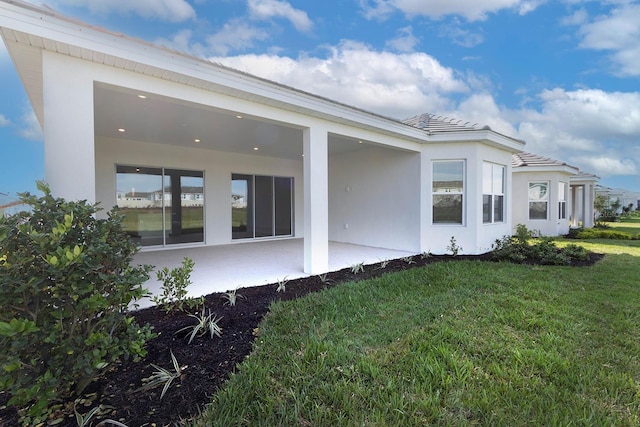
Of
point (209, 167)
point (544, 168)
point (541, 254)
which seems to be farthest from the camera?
point (544, 168)

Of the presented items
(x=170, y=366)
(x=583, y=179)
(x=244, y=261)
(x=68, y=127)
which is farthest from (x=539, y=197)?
(x=68, y=127)

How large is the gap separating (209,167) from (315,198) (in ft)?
18.6

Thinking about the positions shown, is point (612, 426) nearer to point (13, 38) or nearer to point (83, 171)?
point (83, 171)

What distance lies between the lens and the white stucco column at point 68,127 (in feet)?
11.2

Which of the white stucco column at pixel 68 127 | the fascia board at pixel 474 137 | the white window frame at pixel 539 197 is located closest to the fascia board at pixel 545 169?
the white window frame at pixel 539 197

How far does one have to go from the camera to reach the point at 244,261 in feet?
25.3

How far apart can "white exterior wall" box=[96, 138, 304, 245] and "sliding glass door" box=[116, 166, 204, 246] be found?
0.23 meters

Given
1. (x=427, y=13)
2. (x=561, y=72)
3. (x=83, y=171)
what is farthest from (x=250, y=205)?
(x=561, y=72)

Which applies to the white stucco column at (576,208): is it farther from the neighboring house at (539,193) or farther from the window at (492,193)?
the window at (492,193)

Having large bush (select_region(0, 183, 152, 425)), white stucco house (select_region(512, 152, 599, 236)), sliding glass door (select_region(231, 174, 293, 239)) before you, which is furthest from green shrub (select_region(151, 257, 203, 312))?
white stucco house (select_region(512, 152, 599, 236))

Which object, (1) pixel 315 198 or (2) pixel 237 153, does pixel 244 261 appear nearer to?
(1) pixel 315 198

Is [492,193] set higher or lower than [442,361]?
higher

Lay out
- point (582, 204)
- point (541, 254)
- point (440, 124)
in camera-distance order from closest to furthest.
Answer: point (541, 254)
point (440, 124)
point (582, 204)

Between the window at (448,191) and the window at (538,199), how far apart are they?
28.3 ft
